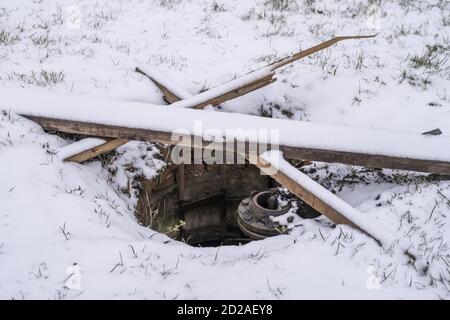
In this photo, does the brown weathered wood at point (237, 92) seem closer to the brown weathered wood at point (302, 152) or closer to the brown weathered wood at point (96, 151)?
the brown weathered wood at point (302, 152)

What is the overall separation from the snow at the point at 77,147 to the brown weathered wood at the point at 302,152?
4.0 inches

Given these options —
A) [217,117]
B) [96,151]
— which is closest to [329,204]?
[217,117]

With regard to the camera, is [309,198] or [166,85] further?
[166,85]

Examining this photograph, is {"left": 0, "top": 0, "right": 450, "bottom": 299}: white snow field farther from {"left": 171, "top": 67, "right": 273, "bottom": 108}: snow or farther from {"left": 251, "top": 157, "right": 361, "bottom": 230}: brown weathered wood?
{"left": 171, "top": 67, "right": 273, "bottom": 108}: snow

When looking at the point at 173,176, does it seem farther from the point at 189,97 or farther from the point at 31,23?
the point at 31,23

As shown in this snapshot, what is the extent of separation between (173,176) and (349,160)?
275cm

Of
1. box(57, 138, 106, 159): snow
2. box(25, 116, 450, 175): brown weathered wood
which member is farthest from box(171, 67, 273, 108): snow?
box(57, 138, 106, 159): snow

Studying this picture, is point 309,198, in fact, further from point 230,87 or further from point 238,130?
point 230,87

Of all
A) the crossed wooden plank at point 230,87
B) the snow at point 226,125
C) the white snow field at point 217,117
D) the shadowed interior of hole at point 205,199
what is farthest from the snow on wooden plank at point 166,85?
the shadowed interior of hole at point 205,199

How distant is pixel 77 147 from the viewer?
3.86 m

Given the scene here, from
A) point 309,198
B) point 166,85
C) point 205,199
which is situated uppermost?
point 166,85

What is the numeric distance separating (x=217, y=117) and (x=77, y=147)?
59.4 inches

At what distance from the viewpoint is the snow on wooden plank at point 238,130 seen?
3773 mm
